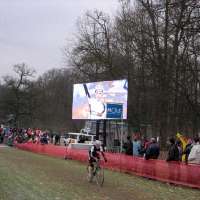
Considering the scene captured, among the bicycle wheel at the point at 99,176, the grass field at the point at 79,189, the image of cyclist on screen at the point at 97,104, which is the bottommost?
the grass field at the point at 79,189

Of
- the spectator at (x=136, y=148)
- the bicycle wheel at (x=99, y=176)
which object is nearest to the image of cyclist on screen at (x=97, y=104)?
the spectator at (x=136, y=148)

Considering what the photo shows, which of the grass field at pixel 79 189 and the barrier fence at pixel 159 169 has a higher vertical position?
the barrier fence at pixel 159 169

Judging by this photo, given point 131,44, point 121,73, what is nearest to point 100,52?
point 121,73

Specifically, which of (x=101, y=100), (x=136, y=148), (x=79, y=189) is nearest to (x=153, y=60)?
(x=101, y=100)

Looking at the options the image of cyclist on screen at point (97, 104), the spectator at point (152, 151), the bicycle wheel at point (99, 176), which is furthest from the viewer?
the image of cyclist on screen at point (97, 104)

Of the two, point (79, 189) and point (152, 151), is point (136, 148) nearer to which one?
point (152, 151)

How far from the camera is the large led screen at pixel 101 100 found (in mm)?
37653

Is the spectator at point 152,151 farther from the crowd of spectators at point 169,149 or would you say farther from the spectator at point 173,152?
the spectator at point 173,152

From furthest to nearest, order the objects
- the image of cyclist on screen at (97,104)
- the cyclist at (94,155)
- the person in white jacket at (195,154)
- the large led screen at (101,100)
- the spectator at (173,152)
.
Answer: the image of cyclist on screen at (97,104) → the large led screen at (101,100) → the spectator at (173,152) → the cyclist at (94,155) → the person in white jacket at (195,154)

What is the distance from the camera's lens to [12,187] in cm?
1806

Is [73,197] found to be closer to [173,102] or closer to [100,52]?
[173,102]

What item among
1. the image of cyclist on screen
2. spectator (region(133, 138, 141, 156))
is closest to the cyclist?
spectator (region(133, 138, 141, 156))

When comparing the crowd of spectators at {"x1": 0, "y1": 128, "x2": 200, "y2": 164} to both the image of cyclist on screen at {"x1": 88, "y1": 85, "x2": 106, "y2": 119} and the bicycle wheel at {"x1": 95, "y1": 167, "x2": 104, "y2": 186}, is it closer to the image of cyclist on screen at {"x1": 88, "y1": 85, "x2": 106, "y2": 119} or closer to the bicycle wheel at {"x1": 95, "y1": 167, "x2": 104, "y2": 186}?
→ the bicycle wheel at {"x1": 95, "y1": 167, "x2": 104, "y2": 186}

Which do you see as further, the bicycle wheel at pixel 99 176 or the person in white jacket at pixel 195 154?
the person in white jacket at pixel 195 154
